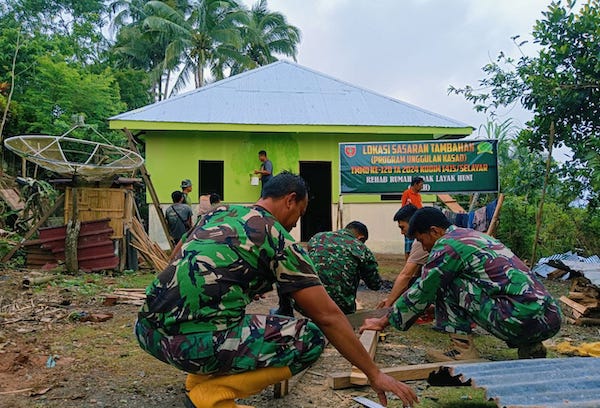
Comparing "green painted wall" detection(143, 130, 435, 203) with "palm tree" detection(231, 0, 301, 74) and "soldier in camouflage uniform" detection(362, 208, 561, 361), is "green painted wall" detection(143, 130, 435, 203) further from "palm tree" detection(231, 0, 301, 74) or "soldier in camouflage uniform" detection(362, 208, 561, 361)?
"palm tree" detection(231, 0, 301, 74)

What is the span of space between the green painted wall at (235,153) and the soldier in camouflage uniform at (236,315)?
33.8 ft

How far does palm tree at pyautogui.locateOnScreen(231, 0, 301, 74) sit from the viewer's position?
27547mm

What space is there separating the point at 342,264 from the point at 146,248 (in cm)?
657

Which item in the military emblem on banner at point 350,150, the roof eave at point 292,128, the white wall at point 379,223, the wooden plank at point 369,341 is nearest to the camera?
the wooden plank at point 369,341

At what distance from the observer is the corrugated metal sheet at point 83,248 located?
→ 8.90 m

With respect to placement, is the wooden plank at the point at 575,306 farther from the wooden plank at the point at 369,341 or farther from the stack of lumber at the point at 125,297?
the stack of lumber at the point at 125,297

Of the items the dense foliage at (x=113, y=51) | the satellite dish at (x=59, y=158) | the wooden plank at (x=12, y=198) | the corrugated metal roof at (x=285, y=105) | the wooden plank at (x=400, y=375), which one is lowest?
the wooden plank at (x=400, y=375)

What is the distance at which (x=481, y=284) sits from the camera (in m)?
3.29

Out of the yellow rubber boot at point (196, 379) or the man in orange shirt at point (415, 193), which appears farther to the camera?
the man in orange shirt at point (415, 193)

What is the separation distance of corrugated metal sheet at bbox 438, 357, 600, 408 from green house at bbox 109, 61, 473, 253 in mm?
9398

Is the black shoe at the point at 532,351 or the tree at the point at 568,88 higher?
the tree at the point at 568,88

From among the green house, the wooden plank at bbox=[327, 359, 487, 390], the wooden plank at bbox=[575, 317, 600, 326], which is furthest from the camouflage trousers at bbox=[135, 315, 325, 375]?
the green house

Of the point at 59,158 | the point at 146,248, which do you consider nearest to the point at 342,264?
the point at 146,248

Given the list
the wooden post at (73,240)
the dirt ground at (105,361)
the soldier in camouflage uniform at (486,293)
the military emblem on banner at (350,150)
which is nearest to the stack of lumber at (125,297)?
the dirt ground at (105,361)
